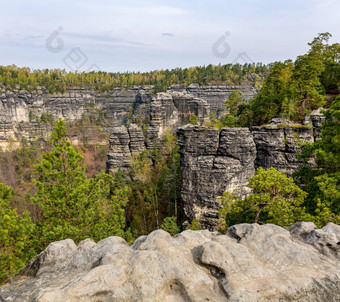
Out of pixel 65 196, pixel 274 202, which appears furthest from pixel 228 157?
pixel 65 196

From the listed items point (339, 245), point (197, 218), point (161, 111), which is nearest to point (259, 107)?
point (197, 218)

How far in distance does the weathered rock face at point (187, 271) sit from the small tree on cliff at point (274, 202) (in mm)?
5168

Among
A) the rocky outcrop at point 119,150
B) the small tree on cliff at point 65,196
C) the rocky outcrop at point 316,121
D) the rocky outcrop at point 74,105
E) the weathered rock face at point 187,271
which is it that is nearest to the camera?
the weathered rock face at point 187,271

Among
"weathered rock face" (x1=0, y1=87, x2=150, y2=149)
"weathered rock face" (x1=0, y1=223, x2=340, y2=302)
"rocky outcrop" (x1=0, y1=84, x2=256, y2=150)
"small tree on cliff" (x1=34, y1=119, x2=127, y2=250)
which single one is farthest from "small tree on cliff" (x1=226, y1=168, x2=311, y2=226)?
"weathered rock face" (x1=0, y1=87, x2=150, y2=149)

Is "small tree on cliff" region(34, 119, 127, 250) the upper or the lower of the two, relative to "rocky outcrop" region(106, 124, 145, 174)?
upper

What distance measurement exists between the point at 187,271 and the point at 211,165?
841 inches

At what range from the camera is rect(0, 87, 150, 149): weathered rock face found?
86.9 m

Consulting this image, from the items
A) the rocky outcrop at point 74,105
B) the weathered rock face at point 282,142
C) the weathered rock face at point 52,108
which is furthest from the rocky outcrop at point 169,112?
the weathered rock face at point 52,108

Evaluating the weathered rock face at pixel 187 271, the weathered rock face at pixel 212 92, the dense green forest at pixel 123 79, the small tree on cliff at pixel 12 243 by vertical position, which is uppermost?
the dense green forest at pixel 123 79

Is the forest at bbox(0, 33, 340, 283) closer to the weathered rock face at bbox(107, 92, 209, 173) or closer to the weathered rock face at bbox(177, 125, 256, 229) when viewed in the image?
the weathered rock face at bbox(177, 125, 256, 229)

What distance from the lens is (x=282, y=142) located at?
25.7 m

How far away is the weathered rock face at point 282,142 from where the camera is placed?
25188 mm

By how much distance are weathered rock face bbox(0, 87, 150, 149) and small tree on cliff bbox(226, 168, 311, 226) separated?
84.9m

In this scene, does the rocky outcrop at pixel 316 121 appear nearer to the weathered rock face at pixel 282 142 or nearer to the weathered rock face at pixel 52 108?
the weathered rock face at pixel 282 142
